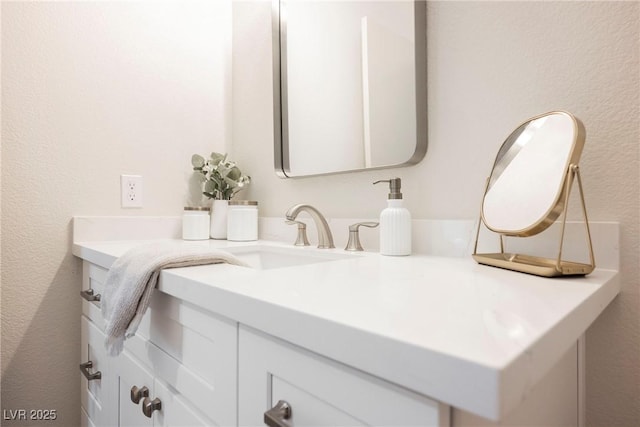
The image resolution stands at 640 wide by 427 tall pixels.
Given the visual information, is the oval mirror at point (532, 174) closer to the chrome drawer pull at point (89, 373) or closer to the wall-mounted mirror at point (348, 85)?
the wall-mounted mirror at point (348, 85)

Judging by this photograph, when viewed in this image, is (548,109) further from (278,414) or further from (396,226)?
(278,414)

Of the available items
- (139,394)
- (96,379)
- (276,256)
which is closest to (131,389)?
(139,394)

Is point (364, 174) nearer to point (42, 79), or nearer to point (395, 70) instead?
point (395, 70)

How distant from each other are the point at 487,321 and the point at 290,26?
1.25m

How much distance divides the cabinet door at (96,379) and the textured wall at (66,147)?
0.19 ft

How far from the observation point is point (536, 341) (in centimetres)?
28

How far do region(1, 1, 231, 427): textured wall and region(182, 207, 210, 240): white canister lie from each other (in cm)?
13

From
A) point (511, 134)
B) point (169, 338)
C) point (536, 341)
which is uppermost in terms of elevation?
point (511, 134)

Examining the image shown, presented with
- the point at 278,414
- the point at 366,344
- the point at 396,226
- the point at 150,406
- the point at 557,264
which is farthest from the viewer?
the point at 396,226

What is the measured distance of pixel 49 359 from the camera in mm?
1116

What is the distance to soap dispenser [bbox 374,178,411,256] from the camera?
818mm

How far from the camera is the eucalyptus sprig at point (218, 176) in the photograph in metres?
1.32

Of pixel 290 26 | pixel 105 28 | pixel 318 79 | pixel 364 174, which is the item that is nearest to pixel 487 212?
pixel 364 174

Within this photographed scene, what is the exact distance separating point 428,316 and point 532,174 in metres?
0.41
